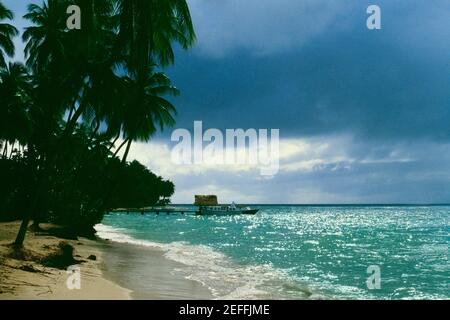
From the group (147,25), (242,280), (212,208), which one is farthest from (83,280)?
(212,208)

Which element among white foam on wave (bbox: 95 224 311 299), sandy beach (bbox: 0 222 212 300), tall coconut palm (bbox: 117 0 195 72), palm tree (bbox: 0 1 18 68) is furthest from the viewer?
palm tree (bbox: 0 1 18 68)

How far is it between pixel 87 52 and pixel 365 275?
15485 mm

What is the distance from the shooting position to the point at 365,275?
19156 millimetres

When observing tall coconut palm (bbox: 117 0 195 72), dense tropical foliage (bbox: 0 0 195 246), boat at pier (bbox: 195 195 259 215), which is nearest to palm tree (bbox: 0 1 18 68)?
dense tropical foliage (bbox: 0 0 195 246)

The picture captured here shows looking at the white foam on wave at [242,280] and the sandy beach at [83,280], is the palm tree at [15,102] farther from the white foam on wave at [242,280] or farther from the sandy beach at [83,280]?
the white foam on wave at [242,280]

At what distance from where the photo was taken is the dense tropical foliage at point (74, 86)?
15141 mm

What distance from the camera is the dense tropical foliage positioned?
49.7 ft

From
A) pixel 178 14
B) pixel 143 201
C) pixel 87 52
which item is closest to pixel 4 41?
pixel 87 52

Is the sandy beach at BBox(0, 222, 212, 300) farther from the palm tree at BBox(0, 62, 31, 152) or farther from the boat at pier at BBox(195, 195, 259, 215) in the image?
the boat at pier at BBox(195, 195, 259, 215)

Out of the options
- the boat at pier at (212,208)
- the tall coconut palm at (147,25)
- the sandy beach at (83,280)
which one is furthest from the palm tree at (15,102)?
the boat at pier at (212,208)

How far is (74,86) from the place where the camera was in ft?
61.2
